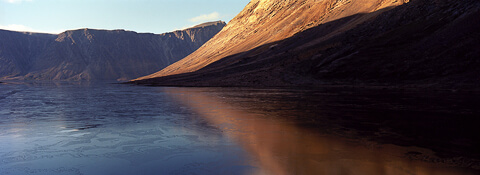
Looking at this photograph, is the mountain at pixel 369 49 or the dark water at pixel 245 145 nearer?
the dark water at pixel 245 145

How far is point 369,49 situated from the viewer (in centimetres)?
6556

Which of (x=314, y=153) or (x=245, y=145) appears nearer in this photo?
(x=314, y=153)

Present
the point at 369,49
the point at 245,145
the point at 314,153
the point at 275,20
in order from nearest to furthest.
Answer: the point at 314,153 → the point at 245,145 → the point at 369,49 → the point at 275,20

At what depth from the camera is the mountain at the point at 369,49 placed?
172ft

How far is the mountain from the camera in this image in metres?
52.4

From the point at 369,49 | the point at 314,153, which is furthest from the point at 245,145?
the point at 369,49

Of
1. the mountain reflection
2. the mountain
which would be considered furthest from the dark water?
the mountain

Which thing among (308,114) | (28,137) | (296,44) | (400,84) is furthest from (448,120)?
(296,44)

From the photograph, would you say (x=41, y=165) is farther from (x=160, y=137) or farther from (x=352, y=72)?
(x=352, y=72)

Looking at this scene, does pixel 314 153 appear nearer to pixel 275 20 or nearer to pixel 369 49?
pixel 369 49

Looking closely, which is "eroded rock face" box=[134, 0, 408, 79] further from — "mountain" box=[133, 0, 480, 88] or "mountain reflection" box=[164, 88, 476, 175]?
"mountain reflection" box=[164, 88, 476, 175]

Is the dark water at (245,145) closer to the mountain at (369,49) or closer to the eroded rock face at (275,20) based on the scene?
the mountain at (369,49)

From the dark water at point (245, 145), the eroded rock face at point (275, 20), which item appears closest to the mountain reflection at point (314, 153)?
the dark water at point (245, 145)

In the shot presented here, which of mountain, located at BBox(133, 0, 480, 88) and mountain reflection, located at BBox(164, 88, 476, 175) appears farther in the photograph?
mountain, located at BBox(133, 0, 480, 88)
